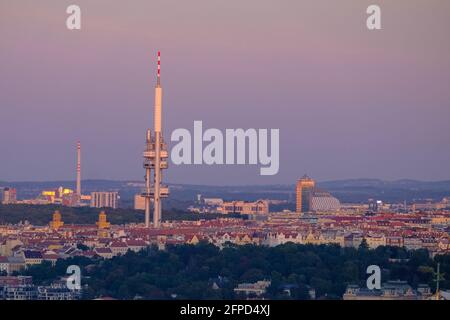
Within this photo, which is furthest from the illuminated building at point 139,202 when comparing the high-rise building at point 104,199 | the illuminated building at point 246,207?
the illuminated building at point 246,207

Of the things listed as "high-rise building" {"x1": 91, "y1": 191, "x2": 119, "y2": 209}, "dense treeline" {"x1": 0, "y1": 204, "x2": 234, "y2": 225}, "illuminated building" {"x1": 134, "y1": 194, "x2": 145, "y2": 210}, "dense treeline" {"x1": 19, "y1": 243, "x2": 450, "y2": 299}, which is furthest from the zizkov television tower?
"dense treeline" {"x1": 19, "y1": 243, "x2": 450, "y2": 299}

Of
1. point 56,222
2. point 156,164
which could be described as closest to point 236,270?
point 156,164

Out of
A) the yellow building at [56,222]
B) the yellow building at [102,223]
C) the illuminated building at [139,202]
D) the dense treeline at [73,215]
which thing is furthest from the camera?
the illuminated building at [139,202]

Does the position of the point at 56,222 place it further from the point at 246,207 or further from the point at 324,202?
the point at 324,202

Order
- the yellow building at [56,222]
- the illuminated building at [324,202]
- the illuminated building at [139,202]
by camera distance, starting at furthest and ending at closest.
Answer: the illuminated building at [139,202] < the illuminated building at [324,202] < the yellow building at [56,222]

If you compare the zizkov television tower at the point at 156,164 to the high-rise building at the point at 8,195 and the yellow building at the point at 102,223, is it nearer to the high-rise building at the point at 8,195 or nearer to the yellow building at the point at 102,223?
the yellow building at the point at 102,223
